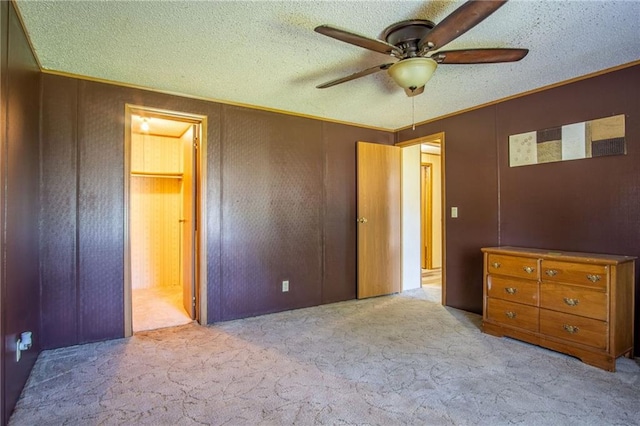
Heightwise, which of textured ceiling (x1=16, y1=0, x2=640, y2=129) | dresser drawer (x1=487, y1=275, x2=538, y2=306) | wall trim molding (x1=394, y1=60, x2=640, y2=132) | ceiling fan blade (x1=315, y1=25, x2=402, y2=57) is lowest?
dresser drawer (x1=487, y1=275, x2=538, y2=306)

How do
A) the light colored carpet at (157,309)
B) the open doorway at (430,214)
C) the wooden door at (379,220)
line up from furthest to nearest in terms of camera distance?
the open doorway at (430,214)
the wooden door at (379,220)
the light colored carpet at (157,309)

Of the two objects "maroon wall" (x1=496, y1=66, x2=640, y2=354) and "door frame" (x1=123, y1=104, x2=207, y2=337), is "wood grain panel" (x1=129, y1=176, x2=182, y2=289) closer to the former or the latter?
"door frame" (x1=123, y1=104, x2=207, y2=337)

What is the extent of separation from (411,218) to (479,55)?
3054mm

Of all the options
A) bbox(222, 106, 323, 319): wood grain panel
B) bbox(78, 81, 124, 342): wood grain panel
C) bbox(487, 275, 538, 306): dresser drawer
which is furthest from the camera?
bbox(222, 106, 323, 319): wood grain panel

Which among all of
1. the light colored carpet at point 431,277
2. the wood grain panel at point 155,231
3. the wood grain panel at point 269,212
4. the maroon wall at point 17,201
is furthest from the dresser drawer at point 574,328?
the wood grain panel at point 155,231

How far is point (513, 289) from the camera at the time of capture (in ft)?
9.54

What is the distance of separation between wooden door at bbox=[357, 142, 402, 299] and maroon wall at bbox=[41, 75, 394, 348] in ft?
0.46

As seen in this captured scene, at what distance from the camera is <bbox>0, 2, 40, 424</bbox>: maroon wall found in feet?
5.83

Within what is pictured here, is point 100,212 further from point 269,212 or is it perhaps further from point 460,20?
point 460,20

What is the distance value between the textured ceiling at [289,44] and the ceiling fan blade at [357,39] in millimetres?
189

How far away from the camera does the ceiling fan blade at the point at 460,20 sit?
1518 mm

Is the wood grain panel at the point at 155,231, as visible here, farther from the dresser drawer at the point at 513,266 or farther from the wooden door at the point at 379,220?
the dresser drawer at the point at 513,266

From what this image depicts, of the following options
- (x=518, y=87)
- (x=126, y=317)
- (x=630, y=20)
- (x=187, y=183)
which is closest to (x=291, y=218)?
(x=187, y=183)

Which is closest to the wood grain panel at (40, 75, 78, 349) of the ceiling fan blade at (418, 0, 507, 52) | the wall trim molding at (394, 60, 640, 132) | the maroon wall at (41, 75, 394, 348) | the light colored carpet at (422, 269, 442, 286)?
the maroon wall at (41, 75, 394, 348)
